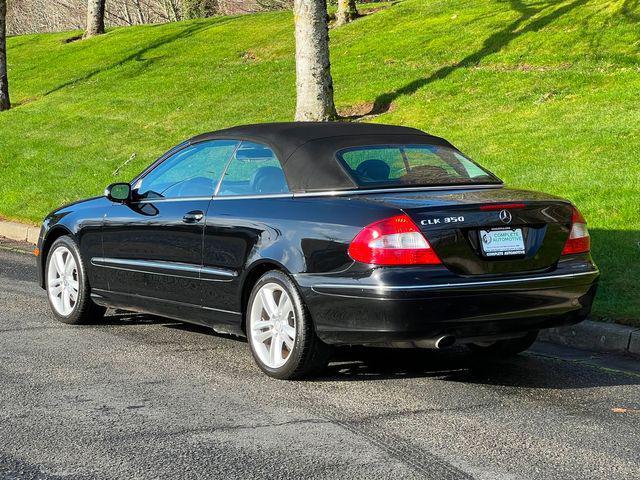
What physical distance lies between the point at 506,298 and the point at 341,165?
4.34 ft

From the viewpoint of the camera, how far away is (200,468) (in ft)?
14.9

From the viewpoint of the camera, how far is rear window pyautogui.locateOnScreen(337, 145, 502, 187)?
6.45m

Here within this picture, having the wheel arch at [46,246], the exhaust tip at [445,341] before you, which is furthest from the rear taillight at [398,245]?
the wheel arch at [46,246]

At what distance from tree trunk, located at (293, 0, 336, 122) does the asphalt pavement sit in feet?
33.8

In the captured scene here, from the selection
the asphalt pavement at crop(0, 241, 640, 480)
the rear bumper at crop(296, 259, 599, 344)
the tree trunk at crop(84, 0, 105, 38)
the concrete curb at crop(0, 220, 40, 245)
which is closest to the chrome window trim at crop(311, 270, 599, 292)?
the rear bumper at crop(296, 259, 599, 344)

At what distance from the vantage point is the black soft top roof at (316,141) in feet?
21.0

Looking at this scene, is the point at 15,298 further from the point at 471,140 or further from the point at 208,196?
the point at 471,140

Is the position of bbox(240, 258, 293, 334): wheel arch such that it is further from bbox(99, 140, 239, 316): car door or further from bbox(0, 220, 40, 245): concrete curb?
bbox(0, 220, 40, 245): concrete curb

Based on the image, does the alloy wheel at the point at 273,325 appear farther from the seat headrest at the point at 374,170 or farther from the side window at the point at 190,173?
the side window at the point at 190,173

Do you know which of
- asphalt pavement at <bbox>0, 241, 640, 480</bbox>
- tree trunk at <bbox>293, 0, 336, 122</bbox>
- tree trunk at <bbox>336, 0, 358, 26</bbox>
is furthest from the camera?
tree trunk at <bbox>336, 0, 358, 26</bbox>

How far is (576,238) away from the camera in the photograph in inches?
248

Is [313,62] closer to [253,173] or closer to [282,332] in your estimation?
[253,173]

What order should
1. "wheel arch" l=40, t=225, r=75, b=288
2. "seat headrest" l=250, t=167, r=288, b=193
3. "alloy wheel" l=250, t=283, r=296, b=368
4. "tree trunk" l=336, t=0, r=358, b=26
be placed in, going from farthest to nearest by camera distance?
"tree trunk" l=336, t=0, r=358, b=26
"wheel arch" l=40, t=225, r=75, b=288
"seat headrest" l=250, t=167, r=288, b=193
"alloy wheel" l=250, t=283, r=296, b=368

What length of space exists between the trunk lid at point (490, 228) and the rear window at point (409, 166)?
278 mm
